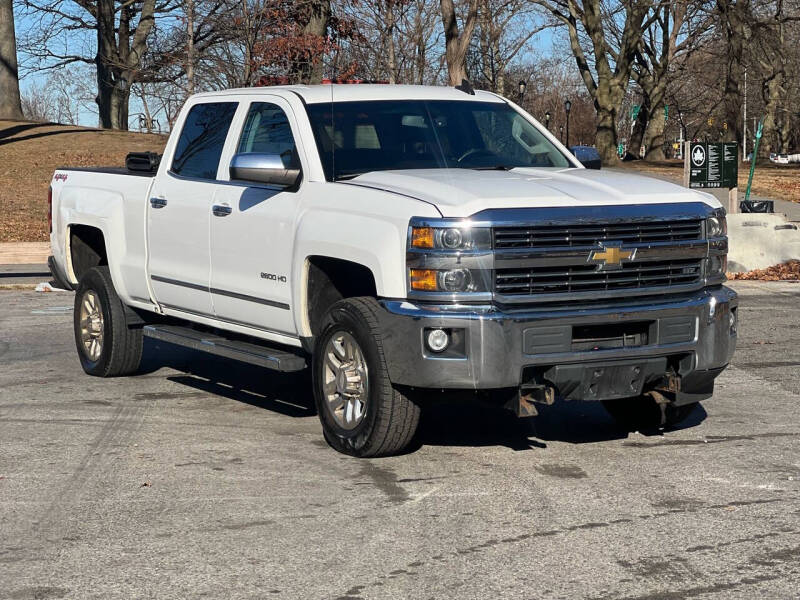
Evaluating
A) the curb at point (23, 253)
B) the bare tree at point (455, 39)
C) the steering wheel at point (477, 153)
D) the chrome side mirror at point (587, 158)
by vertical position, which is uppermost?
the bare tree at point (455, 39)

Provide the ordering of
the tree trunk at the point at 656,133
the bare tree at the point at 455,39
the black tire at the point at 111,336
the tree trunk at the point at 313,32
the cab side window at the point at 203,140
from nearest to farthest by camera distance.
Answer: the cab side window at the point at 203,140, the black tire at the point at 111,336, the bare tree at the point at 455,39, the tree trunk at the point at 313,32, the tree trunk at the point at 656,133

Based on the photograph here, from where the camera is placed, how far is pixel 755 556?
5.04 metres

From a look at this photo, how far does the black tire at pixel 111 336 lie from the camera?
9.39 metres

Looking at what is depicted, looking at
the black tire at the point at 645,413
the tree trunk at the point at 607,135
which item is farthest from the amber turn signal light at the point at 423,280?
the tree trunk at the point at 607,135

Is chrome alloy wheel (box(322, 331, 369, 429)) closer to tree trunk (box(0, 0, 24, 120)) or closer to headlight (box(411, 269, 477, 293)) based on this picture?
headlight (box(411, 269, 477, 293))

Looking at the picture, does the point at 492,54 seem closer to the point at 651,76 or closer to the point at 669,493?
the point at 651,76

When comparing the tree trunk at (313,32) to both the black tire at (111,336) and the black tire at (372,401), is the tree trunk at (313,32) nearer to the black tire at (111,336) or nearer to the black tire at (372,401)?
the black tire at (111,336)

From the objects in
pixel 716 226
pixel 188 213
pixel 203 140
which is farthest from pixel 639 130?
pixel 716 226

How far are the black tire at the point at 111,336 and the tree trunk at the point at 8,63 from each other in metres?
32.5

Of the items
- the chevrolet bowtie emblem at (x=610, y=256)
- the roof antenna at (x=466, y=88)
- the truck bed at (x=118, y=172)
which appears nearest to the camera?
the chevrolet bowtie emblem at (x=610, y=256)

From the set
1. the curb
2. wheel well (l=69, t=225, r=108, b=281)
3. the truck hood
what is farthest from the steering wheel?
the curb

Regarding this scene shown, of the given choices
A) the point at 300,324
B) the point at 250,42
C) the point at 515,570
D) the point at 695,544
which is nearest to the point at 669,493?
the point at 695,544

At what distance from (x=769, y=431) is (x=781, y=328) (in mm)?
4716

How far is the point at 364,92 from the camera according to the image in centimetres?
804
